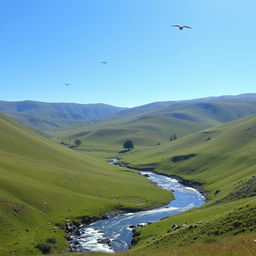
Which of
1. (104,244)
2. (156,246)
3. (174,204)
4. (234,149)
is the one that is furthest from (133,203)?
(234,149)

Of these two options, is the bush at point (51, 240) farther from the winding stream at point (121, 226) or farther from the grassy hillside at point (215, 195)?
the grassy hillside at point (215, 195)

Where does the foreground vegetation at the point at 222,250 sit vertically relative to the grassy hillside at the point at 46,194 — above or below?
above

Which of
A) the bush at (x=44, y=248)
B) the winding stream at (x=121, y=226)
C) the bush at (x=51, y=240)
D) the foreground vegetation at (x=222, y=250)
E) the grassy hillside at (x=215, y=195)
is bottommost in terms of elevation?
the winding stream at (x=121, y=226)

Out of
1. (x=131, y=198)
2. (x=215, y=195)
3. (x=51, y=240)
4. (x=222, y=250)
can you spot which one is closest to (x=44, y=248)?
(x=51, y=240)

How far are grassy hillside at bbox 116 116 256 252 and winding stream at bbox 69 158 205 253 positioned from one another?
449cm

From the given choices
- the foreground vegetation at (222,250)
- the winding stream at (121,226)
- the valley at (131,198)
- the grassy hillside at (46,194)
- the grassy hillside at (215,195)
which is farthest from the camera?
the grassy hillside at (46,194)

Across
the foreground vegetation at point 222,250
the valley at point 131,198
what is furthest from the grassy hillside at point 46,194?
the foreground vegetation at point 222,250

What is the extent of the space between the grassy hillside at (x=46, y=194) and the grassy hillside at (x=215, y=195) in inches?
833

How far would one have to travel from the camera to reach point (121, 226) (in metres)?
81.6

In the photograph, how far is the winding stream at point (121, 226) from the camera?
66775mm

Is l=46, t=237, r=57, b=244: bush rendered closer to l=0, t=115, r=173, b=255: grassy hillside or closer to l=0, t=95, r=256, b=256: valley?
l=0, t=95, r=256, b=256: valley

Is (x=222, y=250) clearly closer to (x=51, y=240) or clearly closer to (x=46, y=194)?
(x=51, y=240)

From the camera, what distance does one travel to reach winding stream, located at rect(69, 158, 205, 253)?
6678 cm

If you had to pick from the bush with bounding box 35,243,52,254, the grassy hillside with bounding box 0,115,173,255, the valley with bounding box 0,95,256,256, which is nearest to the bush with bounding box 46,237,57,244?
the valley with bounding box 0,95,256,256
